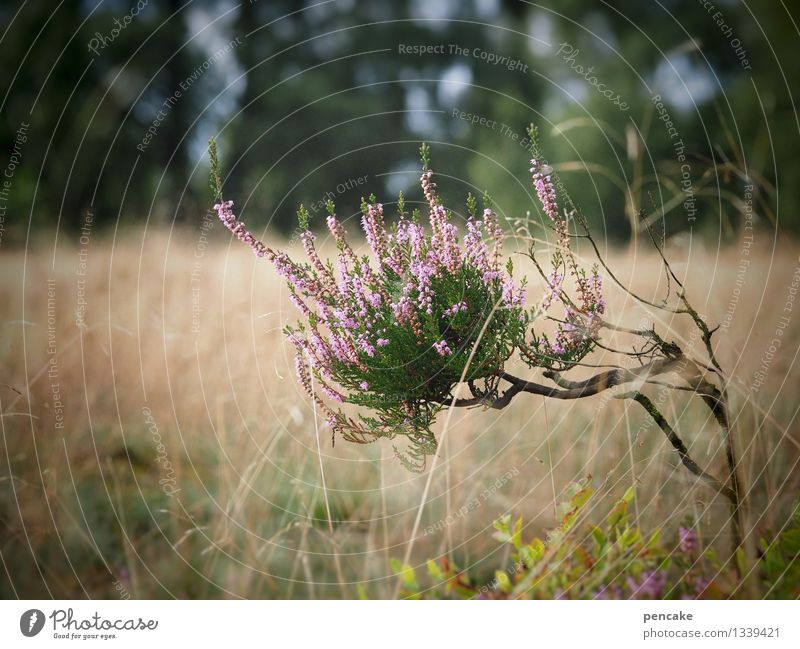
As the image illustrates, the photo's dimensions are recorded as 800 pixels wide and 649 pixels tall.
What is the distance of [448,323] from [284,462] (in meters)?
1.18

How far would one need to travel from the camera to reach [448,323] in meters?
1.93

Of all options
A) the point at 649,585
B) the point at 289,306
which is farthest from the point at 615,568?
the point at 289,306

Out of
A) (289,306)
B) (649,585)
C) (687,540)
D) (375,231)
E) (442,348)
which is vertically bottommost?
(649,585)

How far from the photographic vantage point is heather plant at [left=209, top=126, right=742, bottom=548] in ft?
6.31

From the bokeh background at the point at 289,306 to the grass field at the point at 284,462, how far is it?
0.01 meters

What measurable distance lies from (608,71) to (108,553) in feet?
10.9

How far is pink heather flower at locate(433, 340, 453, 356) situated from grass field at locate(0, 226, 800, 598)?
21.8 inches

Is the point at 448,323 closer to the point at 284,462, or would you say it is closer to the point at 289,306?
the point at 289,306

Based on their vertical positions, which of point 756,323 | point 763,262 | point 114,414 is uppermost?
point 763,262
